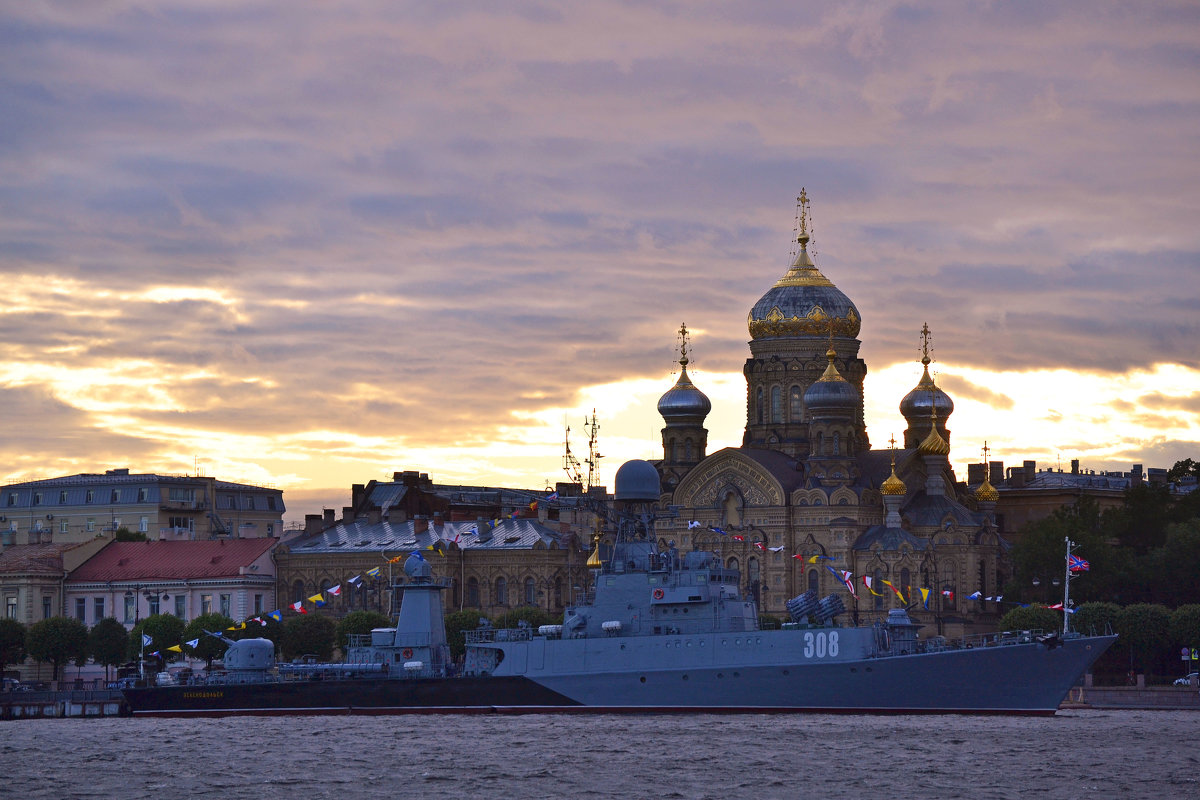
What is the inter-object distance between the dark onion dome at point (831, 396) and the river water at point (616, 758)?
128 feet

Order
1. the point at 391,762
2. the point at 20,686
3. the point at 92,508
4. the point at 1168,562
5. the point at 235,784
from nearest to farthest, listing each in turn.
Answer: the point at 235,784, the point at 391,762, the point at 20,686, the point at 1168,562, the point at 92,508

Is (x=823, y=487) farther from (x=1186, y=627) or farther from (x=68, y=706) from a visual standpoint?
(x=68, y=706)

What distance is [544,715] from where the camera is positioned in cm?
7281

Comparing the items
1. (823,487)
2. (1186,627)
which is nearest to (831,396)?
(823,487)

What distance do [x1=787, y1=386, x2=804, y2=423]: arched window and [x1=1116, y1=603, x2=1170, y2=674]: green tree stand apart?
30.9 m

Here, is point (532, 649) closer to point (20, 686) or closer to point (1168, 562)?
point (20, 686)

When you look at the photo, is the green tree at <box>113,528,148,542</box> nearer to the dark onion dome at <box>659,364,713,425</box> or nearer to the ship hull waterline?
the dark onion dome at <box>659,364,713,425</box>

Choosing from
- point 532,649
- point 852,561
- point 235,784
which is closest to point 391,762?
point 235,784

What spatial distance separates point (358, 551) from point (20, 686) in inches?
1039

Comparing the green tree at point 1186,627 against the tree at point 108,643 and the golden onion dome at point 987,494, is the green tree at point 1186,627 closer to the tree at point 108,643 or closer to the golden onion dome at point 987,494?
the golden onion dome at point 987,494

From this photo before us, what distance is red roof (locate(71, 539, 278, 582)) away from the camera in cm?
11038

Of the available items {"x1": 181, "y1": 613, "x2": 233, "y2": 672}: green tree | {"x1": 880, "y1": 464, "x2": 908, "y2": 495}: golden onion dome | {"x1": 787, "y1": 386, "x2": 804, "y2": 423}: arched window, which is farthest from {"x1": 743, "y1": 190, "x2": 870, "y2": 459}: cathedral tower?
{"x1": 181, "y1": 613, "x2": 233, "y2": 672}: green tree

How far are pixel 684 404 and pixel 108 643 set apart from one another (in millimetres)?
35983

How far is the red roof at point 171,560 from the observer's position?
4345 inches
